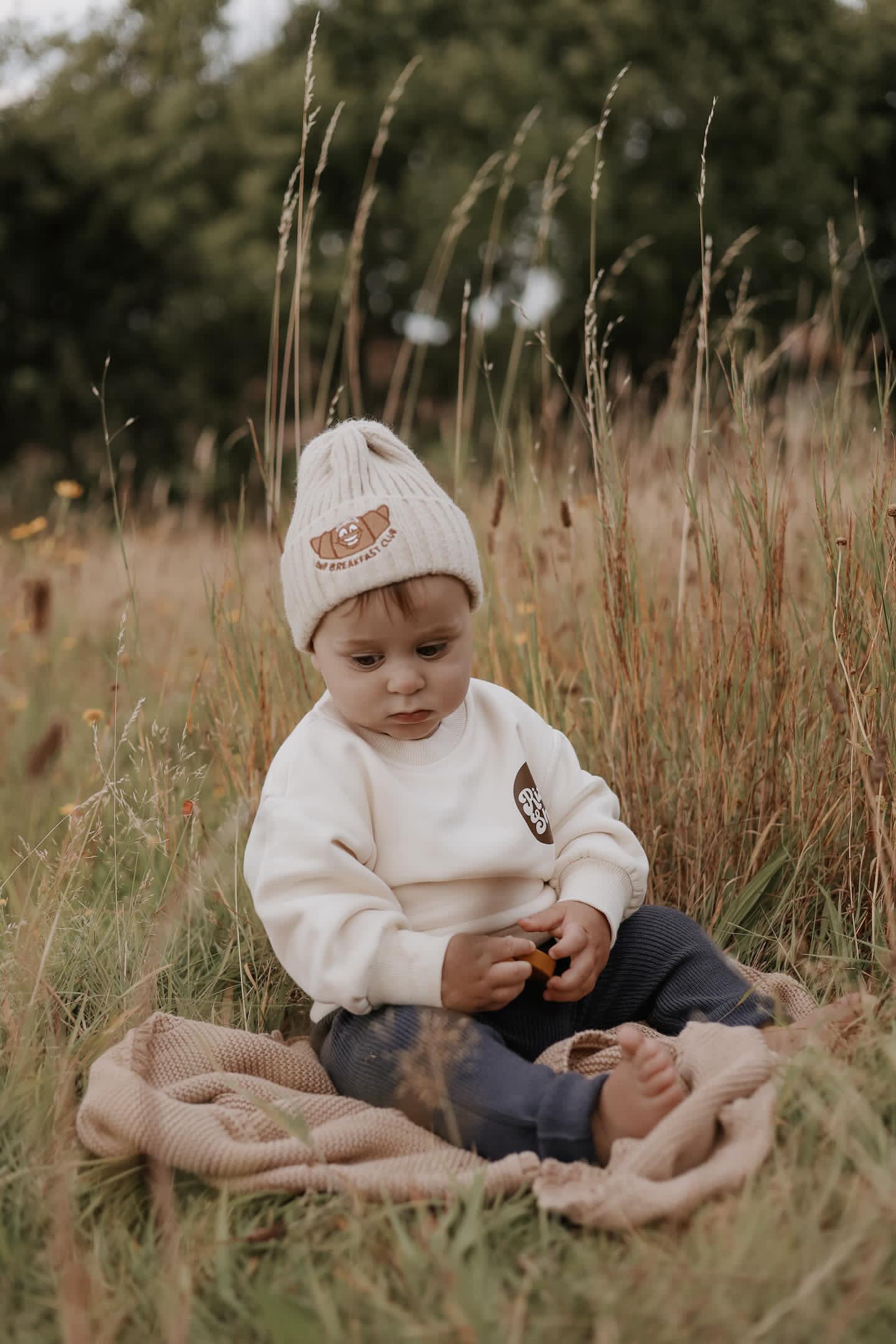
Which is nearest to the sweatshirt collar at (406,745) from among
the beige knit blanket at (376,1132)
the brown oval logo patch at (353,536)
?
the brown oval logo patch at (353,536)

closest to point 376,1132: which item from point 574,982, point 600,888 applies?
point 574,982

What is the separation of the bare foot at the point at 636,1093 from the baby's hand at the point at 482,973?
19 centimetres

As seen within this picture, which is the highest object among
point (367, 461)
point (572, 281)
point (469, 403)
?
point (572, 281)

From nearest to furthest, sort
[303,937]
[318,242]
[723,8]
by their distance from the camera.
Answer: [303,937] < [723,8] < [318,242]

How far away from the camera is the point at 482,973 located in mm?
1641

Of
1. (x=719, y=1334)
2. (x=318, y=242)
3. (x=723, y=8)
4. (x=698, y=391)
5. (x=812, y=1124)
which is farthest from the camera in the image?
(x=318, y=242)

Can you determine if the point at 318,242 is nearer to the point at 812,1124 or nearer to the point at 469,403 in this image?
the point at 469,403

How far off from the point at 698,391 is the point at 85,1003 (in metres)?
1.53

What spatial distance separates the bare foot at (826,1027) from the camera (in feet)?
5.39

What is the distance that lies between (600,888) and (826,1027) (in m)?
0.38

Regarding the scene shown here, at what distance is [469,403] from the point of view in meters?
2.62

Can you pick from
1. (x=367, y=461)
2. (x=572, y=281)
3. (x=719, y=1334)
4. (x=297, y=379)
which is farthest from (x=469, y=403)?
(x=572, y=281)

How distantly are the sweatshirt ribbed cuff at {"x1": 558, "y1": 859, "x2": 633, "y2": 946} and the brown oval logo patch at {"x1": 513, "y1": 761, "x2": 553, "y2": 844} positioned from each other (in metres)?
0.07

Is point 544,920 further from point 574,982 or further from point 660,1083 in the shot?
point 660,1083
